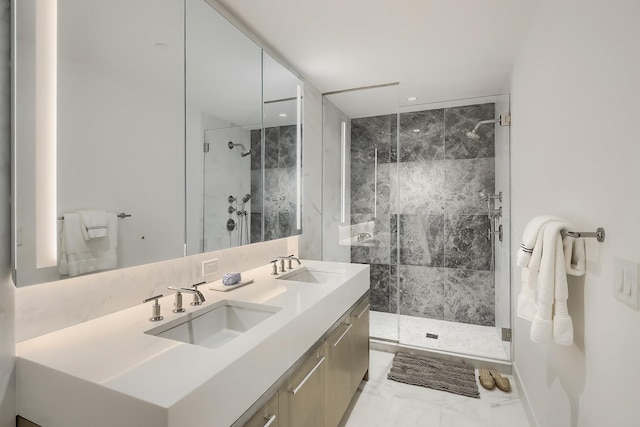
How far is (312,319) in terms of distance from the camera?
151 cm

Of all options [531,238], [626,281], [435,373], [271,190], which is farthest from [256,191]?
[435,373]

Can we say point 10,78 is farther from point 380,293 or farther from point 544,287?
point 380,293

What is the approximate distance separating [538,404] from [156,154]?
8.12 feet

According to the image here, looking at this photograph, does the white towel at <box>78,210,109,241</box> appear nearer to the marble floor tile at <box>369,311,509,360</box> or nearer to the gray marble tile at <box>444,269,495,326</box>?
the marble floor tile at <box>369,311,509,360</box>

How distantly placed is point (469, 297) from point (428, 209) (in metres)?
1.07

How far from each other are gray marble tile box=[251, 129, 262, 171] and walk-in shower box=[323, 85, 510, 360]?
46.5 inches

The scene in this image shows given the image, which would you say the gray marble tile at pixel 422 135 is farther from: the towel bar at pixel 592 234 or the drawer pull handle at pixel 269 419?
the drawer pull handle at pixel 269 419

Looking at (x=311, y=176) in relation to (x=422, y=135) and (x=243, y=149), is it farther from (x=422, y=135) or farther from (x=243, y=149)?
(x=422, y=135)

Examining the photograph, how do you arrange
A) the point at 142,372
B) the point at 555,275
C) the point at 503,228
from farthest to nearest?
the point at 503,228 → the point at 555,275 → the point at 142,372

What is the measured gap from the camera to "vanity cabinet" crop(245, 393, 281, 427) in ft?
3.52

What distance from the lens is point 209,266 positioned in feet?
6.19

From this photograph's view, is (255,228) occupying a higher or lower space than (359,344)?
higher

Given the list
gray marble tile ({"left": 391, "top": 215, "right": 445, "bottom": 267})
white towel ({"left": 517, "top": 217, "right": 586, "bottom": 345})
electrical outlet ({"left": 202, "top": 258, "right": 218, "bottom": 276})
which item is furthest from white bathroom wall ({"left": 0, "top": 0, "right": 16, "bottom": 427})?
gray marble tile ({"left": 391, "top": 215, "right": 445, "bottom": 267})

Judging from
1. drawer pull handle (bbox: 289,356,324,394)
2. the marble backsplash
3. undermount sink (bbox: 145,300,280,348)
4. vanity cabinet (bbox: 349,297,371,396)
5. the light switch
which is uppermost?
the light switch
